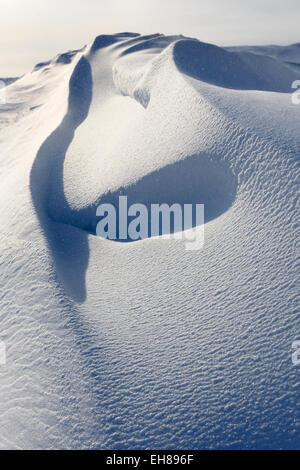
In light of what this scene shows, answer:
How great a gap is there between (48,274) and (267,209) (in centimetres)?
151

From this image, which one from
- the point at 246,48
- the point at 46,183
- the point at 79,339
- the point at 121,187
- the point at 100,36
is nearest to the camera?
the point at 79,339

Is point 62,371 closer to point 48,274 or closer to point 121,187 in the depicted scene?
point 48,274

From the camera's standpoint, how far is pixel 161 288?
7.98 feet

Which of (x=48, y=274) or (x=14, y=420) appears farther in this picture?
(x=48, y=274)

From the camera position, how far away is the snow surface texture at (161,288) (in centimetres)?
175

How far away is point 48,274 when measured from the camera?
2.59 metres

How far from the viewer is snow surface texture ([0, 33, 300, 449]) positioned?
1748mm

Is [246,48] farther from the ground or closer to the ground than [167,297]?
farther from the ground

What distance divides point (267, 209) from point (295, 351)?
0.99 m

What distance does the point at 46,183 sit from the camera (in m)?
3.87
